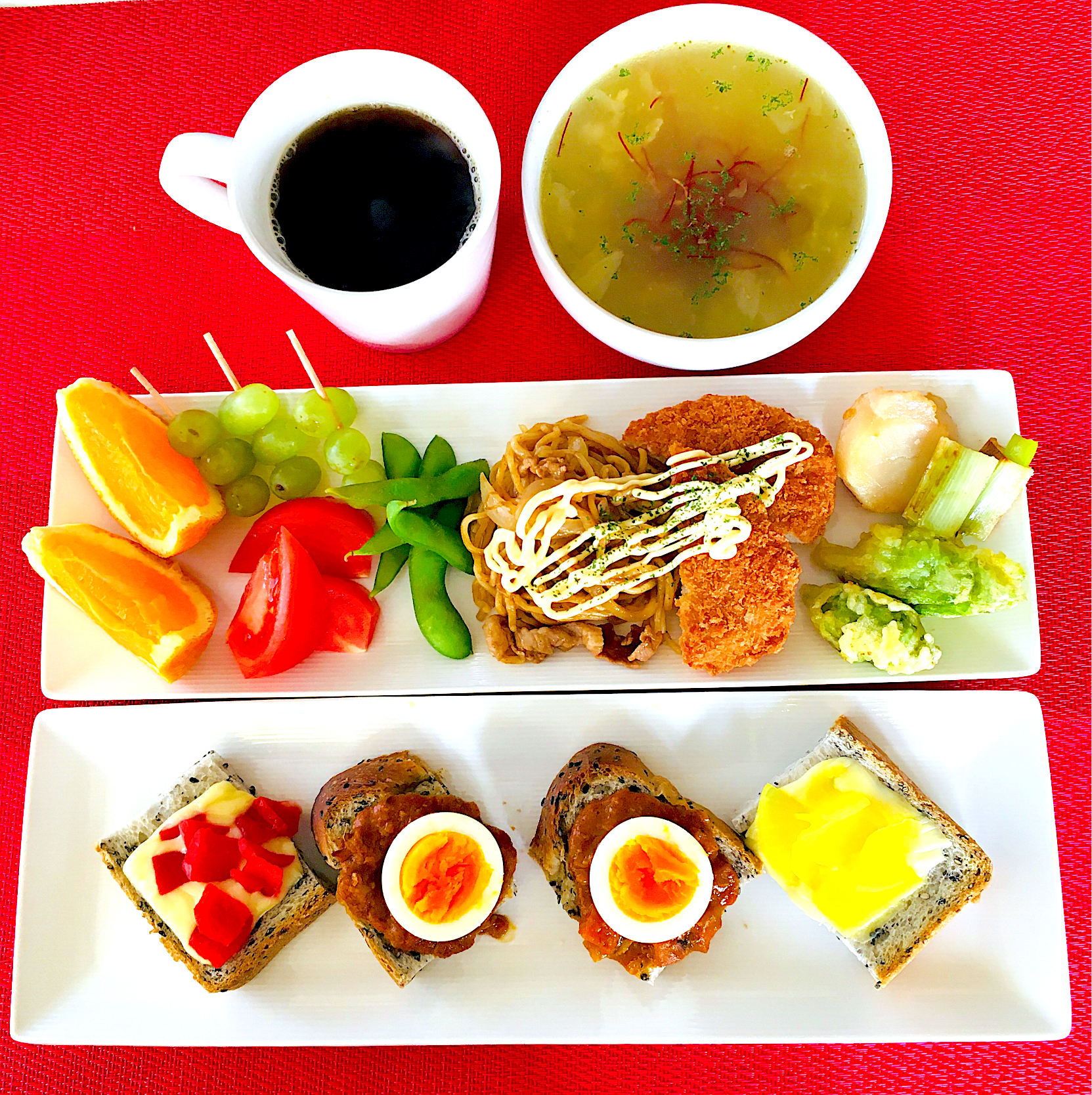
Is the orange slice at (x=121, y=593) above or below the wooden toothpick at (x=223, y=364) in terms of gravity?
below

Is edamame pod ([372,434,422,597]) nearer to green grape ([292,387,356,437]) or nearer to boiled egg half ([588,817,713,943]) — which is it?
green grape ([292,387,356,437])

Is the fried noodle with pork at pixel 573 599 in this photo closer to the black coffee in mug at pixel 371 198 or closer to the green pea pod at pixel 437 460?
the green pea pod at pixel 437 460

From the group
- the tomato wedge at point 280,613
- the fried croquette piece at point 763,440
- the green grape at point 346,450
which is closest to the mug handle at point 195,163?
the green grape at point 346,450

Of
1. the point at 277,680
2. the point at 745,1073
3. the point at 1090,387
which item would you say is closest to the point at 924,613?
the point at 1090,387

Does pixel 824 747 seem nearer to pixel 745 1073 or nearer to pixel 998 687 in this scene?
pixel 998 687

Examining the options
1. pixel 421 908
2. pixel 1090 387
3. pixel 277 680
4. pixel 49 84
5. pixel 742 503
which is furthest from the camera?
pixel 49 84

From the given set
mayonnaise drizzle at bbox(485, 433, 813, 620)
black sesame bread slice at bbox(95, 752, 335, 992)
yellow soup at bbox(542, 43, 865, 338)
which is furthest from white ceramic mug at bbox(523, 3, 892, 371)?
black sesame bread slice at bbox(95, 752, 335, 992)
